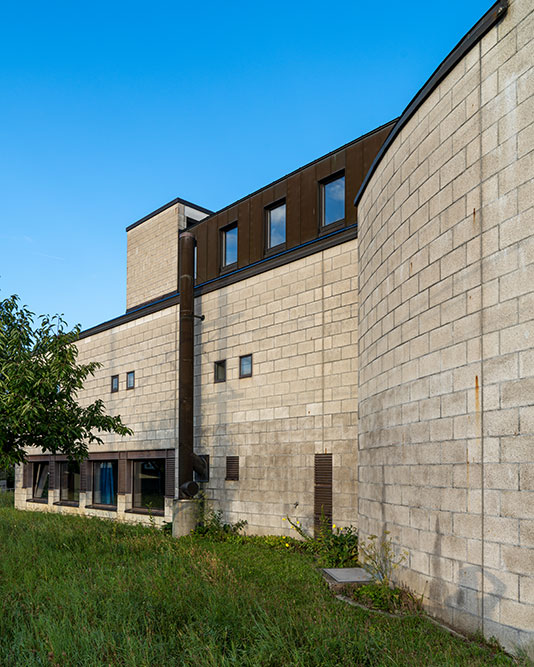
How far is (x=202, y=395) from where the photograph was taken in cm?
1670

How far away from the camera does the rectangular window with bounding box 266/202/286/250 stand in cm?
1602

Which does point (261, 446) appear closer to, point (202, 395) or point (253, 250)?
point (202, 395)

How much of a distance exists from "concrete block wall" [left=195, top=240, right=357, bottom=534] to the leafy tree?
9.39ft

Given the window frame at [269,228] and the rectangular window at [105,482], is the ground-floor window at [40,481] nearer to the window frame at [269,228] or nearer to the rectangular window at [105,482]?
the rectangular window at [105,482]

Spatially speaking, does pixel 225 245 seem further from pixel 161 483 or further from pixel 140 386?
pixel 161 483

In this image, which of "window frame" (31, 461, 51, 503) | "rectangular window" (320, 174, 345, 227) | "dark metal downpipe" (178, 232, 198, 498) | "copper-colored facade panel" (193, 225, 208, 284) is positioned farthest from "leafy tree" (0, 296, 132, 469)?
"window frame" (31, 461, 51, 503)

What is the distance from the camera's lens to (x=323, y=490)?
13.0 meters

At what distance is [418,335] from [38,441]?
978 cm

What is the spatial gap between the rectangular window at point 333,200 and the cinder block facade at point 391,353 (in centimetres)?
4

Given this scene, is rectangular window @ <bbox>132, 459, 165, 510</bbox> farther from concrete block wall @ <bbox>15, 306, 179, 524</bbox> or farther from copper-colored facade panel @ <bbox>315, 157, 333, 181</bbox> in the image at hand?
copper-colored facade panel @ <bbox>315, 157, 333, 181</bbox>

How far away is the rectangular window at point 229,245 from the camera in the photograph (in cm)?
1766

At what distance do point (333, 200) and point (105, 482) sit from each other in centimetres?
1216

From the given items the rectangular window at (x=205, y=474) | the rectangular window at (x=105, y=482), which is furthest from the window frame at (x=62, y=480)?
the rectangular window at (x=205, y=474)

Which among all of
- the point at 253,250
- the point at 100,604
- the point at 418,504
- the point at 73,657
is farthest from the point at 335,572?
the point at 253,250
